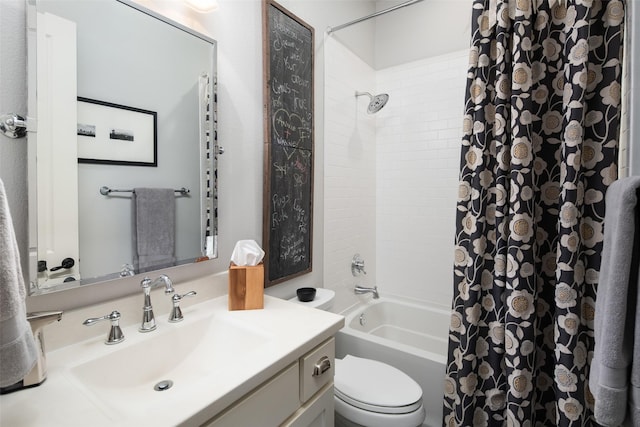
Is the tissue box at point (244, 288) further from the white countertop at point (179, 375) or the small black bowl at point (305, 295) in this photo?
the small black bowl at point (305, 295)

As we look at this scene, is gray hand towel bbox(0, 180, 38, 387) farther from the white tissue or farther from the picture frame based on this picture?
the white tissue

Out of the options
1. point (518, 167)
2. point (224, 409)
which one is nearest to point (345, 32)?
point (518, 167)

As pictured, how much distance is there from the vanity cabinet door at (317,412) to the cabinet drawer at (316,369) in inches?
0.9

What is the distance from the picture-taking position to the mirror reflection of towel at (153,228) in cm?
106

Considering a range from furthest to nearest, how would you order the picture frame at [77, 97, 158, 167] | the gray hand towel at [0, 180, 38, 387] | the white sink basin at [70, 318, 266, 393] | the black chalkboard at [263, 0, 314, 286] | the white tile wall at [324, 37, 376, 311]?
1. the white tile wall at [324, 37, 376, 311]
2. the black chalkboard at [263, 0, 314, 286]
3. the picture frame at [77, 97, 158, 167]
4. the white sink basin at [70, 318, 266, 393]
5. the gray hand towel at [0, 180, 38, 387]

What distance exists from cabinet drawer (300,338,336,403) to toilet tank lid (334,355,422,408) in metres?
0.37

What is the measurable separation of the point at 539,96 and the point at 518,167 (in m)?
0.32

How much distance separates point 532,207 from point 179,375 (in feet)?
4.55

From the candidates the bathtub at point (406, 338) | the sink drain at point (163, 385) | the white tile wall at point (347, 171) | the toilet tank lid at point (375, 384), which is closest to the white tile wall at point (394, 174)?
the white tile wall at point (347, 171)

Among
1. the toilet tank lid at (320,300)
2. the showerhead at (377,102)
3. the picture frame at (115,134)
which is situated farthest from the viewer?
the showerhead at (377,102)

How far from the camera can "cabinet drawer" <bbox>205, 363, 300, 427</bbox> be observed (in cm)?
71

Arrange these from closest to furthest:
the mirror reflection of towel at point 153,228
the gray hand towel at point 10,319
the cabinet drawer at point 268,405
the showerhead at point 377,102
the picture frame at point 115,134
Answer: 1. the gray hand towel at point 10,319
2. the cabinet drawer at point 268,405
3. the picture frame at point 115,134
4. the mirror reflection of towel at point 153,228
5. the showerhead at point 377,102

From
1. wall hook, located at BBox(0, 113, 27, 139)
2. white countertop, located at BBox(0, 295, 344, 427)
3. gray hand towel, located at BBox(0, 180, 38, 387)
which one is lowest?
white countertop, located at BBox(0, 295, 344, 427)

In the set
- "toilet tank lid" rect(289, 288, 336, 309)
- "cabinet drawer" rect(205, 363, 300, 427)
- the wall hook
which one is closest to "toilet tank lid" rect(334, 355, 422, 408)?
"toilet tank lid" rect(289, 288, 336, 309)
